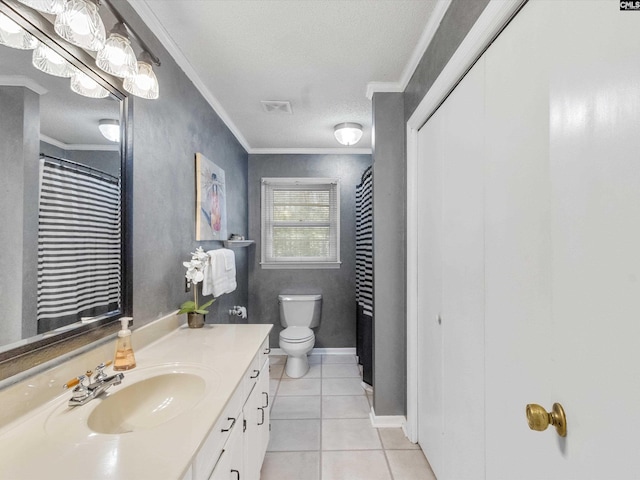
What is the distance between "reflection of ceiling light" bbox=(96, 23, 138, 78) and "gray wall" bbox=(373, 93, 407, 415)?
148 cm

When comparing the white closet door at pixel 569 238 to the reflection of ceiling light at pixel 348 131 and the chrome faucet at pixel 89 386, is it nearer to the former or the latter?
the chrome faucet at pixel 89 386

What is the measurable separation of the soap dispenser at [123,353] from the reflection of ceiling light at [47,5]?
104 centimetres

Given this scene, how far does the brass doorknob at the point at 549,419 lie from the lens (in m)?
0.62

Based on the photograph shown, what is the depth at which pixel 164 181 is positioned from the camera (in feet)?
5.20

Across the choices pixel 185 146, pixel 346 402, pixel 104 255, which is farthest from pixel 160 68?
pixel 346 402

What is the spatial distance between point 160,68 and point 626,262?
1.97 m

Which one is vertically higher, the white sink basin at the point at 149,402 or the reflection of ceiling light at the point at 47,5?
the reflection of ceiling light at the point at 47,5

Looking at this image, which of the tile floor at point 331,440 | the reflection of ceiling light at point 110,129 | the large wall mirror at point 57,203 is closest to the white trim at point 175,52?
the large wall mirror at point 57,203

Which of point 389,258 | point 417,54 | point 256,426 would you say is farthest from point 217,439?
point 417,54

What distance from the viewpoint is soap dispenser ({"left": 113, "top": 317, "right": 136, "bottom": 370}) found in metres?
1.13

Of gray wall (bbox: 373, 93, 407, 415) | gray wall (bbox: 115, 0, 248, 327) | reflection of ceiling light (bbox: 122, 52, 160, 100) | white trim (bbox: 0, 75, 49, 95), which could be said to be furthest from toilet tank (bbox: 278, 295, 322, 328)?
white trim (bbox: 0, 75, 49, 95)

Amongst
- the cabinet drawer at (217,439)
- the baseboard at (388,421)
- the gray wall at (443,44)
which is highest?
the gray wall at (443,44)

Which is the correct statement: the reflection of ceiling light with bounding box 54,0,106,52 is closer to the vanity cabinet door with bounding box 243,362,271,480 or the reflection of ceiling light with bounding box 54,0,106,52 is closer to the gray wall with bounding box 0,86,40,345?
the gray wall with bounding box 0,86,40,345

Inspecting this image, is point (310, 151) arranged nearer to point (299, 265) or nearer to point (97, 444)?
point (299, 265)
